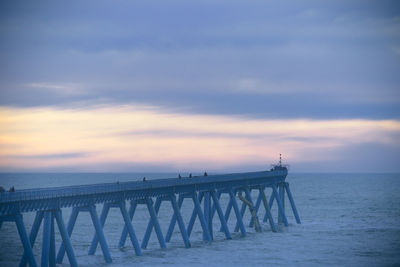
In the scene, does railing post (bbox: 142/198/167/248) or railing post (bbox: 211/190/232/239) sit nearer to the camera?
railing post (bbox: 142/198/167/248)

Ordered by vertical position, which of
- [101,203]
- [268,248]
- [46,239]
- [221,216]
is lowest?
[268,248]

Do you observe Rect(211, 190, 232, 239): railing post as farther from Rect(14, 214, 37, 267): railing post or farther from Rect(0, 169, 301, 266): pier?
Rect(14, 214, 37, 267): railing post

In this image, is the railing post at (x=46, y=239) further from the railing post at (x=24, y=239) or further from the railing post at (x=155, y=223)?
the railing post at (x=155, y=223)

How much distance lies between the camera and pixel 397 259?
62906 millimetres

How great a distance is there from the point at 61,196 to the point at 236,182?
3688cm

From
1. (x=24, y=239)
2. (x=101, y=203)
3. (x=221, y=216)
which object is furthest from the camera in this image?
(x=221, y=216)

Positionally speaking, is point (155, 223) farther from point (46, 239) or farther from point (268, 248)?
point (46, 239)

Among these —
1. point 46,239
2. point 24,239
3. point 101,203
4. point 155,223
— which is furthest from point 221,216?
point 24,239

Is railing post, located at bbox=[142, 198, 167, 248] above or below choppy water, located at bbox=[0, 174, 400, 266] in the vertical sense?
above

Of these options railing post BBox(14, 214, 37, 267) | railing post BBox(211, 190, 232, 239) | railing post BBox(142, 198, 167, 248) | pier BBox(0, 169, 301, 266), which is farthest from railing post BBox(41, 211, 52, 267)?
railing post BBox(211, 190, 232, 239)

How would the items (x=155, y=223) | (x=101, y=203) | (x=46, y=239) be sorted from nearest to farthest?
(x=46, y=239), (x=101, y=203), (x=155, y=223)

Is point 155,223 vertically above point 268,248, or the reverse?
point 155,223

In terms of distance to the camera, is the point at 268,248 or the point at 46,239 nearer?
the point at 46,239

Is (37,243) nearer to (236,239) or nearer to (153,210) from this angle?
(153,210)
